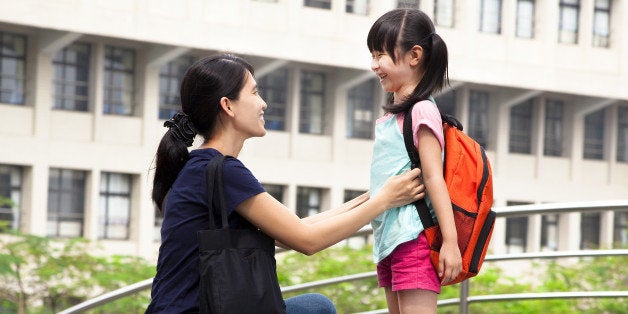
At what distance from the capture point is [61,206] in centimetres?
2836

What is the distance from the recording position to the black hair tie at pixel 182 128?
3.41m

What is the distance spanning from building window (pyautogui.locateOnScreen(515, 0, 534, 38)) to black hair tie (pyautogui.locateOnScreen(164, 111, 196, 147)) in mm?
32428

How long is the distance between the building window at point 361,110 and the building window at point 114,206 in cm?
645

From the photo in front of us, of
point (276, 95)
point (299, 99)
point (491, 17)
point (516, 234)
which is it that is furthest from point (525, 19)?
point (276, 95)

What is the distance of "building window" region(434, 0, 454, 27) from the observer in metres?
34.0

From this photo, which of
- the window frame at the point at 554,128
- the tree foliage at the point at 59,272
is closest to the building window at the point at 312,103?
the window frame at the point at 554,128

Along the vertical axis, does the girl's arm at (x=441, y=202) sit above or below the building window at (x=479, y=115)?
below

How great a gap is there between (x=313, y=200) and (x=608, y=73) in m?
9.07

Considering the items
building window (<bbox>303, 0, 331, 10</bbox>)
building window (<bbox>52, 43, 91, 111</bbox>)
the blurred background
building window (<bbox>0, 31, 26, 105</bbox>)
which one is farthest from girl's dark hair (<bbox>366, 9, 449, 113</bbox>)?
building window (<bbox>303, 0, 331, 10</bbox>)

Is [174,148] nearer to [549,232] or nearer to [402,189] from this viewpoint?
[402,189]

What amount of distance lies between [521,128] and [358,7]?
668 cm

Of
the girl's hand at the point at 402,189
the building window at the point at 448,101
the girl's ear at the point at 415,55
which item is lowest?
the girl's hand at the point at 402,189

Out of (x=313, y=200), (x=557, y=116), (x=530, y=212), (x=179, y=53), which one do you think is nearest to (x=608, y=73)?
(x=557, y=116)

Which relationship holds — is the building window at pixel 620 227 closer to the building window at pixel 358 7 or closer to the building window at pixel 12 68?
the building window at pixel 358 7
